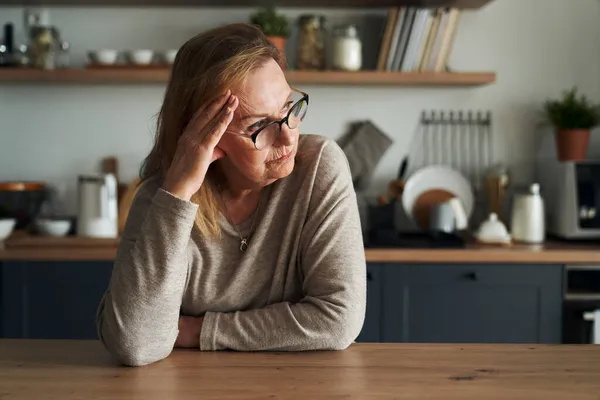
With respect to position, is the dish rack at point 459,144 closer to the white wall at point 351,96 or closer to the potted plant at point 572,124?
the white wall at point 351,96

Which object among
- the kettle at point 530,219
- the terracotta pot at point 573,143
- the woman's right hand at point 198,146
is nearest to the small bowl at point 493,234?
the kettle at point 530,219

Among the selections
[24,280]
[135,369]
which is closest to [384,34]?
[24,280]

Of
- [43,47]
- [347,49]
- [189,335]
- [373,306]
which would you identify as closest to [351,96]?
[347,49]

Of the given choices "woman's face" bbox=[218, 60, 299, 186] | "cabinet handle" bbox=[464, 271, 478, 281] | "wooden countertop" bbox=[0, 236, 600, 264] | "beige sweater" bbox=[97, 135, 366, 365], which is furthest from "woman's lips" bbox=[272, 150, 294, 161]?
"cabinet handle" bbox=[464, 271, 478, 281]

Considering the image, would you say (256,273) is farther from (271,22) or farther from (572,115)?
(572,115)

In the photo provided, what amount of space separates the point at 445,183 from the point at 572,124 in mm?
597

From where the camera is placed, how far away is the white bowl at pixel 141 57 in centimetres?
334

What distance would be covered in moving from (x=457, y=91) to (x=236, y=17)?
1066mm

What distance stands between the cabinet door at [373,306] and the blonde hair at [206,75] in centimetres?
140

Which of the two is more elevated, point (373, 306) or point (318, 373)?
point (318, 373)

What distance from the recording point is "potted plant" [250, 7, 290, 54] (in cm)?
331

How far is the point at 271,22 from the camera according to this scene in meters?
3.32

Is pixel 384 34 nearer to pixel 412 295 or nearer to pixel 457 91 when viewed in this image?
pixel 457 91

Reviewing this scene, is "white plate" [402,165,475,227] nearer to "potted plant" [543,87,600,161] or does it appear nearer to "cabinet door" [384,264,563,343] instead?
"potted plant" [543,87,600,161]
